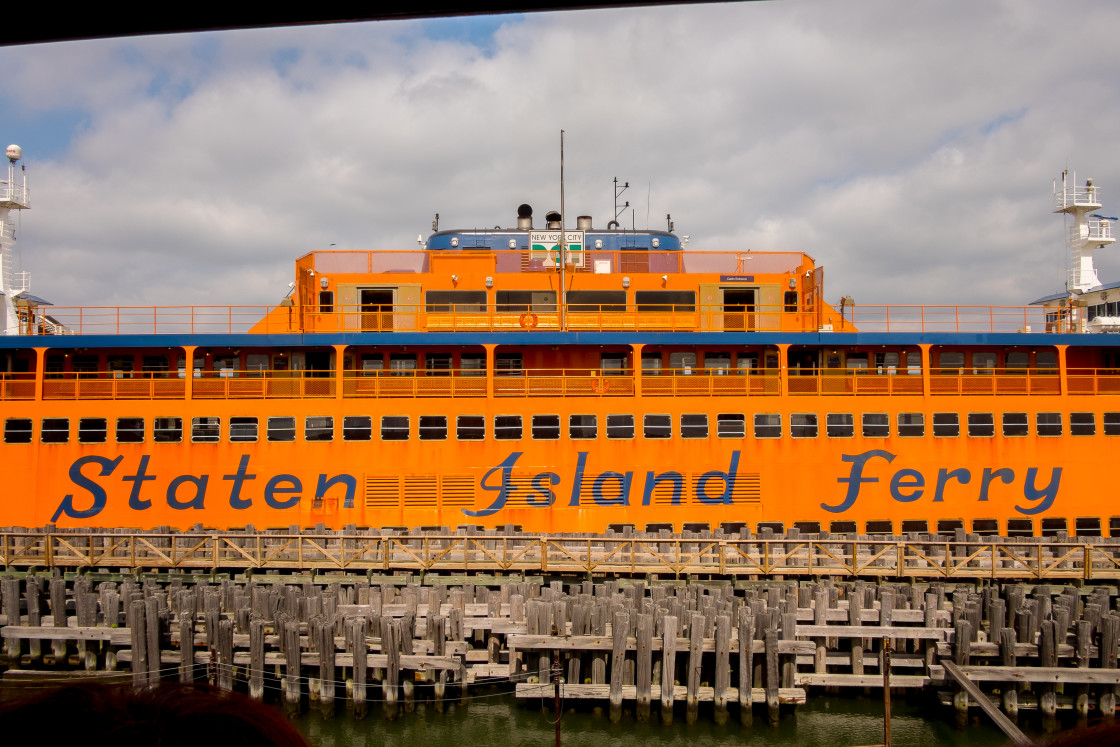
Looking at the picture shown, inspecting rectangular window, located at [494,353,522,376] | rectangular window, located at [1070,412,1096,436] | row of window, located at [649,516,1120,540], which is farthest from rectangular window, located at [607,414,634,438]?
rectangular window, located at [1070,412,1096,436]

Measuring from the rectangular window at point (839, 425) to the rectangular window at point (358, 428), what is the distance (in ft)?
49.0

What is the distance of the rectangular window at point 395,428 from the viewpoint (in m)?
23.9

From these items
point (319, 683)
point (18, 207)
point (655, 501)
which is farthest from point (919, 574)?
point (18, 207)

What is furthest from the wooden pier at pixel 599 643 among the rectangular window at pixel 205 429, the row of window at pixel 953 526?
the rectangular window at pixel 205 429

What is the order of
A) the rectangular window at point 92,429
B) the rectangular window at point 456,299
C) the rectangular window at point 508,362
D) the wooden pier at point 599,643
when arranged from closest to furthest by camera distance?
the wooden pier at point 599,643 → the rectangular window at point 92,429 → the rectangular window at point 508,362 → the rectangular window at point 456,299

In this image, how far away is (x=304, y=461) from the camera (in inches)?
933

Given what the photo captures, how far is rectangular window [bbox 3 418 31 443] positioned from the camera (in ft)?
79.6

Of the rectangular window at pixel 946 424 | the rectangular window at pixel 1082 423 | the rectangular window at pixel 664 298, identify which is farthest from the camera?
the rectangular window at pixel 664 298

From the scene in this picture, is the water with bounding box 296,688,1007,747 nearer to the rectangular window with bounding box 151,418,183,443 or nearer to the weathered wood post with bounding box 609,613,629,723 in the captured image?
the weathered wood post with bounding box 609,613,629,723

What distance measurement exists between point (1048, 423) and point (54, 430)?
108 feet

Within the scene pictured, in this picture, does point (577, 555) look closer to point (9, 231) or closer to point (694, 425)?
point (694, 425)

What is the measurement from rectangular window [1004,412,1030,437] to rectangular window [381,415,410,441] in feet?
65.1

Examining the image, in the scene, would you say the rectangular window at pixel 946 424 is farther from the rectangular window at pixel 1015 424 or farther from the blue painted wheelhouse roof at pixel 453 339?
the blue painted wheelhouse roof at pixel 453 339

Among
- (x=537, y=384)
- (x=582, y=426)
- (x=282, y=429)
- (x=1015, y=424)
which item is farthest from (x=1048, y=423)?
(x=282, y=429)
